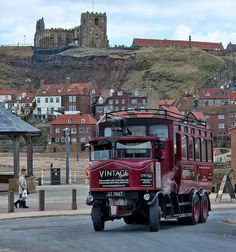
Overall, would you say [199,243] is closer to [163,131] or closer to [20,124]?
[163,131]

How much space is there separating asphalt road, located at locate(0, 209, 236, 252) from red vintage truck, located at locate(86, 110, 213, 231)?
1.78ft

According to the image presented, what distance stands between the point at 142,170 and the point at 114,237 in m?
2.30

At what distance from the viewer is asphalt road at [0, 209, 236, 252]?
52.5ft

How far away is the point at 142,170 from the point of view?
19.9 m

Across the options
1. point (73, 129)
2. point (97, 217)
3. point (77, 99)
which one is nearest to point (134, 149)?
point (97, 217)

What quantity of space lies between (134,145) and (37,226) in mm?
4363

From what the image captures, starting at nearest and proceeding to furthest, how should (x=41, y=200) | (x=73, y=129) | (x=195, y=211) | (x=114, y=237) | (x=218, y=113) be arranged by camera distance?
(x=114, y=237) → (x=195, y=211) → (x=41, y=200) → (x=73, y=129) → (x=218, y=113)

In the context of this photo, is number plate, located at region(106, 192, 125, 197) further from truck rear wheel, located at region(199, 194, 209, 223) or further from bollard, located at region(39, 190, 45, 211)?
bollard, located at region(39, 190, 45, 211)

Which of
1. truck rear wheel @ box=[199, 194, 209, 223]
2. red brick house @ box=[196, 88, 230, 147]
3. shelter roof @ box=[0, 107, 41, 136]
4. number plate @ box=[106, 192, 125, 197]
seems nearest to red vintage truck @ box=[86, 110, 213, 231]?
number plate @ box=[106, 192, 125, 197]

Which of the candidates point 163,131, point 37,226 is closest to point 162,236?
point 163,131

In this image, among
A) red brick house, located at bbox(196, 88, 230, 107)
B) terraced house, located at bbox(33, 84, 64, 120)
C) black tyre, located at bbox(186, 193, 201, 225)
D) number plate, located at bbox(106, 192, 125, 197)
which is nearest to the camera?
number plate, located at bbox(106, 192, 125, 197)

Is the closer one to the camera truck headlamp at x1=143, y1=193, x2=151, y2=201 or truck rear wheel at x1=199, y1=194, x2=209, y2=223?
truck headlamp at x1=143, y1=193, x2=151, y2=201

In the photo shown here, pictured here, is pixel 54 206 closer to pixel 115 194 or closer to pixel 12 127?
pixel 12 127

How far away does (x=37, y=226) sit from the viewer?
2253cm
